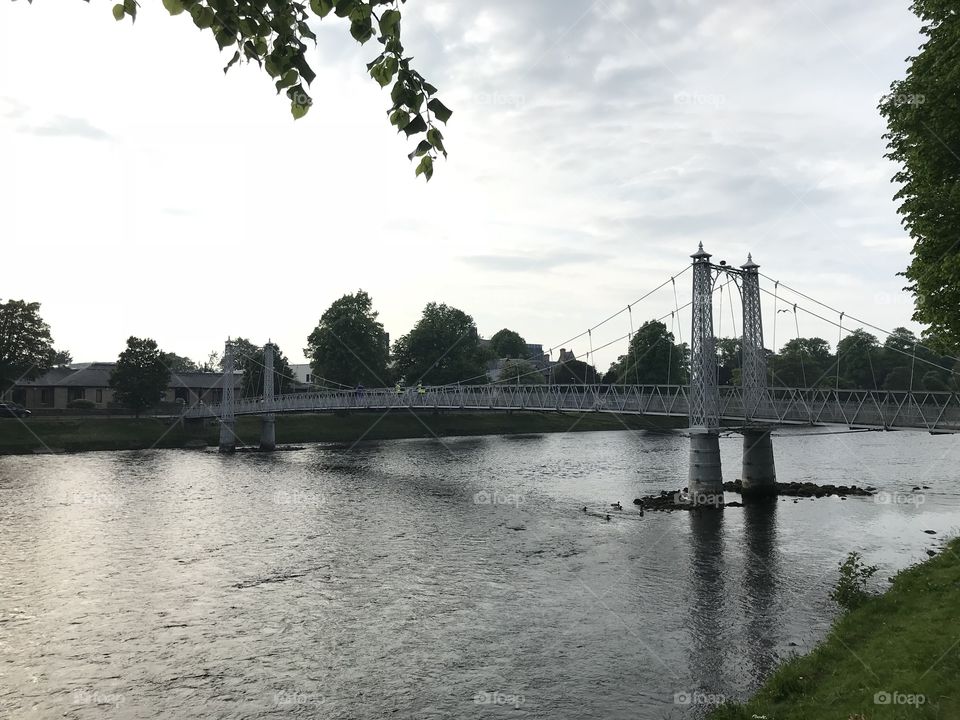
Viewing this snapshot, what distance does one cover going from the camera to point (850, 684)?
41.1 ft

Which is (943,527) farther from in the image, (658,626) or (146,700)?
(146,700)

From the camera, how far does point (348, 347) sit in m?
99.5

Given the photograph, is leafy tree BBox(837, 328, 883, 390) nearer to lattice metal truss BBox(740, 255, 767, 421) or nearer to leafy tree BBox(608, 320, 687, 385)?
leafy tree BBox(608, 320, 687, 385)

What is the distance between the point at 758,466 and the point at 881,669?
30.2 metres

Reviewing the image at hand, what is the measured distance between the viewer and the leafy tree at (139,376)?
78938 millimetres

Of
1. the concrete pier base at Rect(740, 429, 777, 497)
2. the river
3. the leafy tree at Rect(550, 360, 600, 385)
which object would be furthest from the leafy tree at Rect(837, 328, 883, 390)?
the concrete pier base at Rect(740, 429, 777, 497)

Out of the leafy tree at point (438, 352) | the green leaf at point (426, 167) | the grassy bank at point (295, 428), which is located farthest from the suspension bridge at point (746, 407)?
the leafy tree at point (438, 352)

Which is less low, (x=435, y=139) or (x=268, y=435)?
(x=435, y=139)

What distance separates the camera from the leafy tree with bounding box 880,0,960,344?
59.6 feet

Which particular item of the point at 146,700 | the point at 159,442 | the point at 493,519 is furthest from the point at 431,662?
the point at 159,442

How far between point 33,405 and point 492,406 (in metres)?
69.2

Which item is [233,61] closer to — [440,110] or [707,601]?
[440,110]

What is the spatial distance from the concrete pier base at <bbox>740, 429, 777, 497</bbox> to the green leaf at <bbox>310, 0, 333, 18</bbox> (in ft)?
134


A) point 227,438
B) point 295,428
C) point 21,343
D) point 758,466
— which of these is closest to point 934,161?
point 758,466
